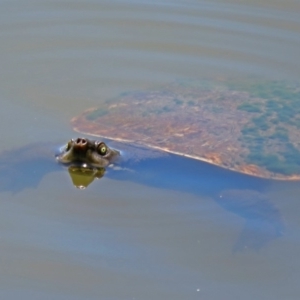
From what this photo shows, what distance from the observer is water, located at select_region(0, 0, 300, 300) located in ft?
13.4

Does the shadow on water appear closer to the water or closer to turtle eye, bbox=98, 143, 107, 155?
the water

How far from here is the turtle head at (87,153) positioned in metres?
4.82

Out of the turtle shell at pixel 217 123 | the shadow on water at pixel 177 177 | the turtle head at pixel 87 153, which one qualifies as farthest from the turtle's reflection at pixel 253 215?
the turtle head at pixel 87 153

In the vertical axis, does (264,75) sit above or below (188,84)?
above

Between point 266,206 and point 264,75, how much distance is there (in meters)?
1.95

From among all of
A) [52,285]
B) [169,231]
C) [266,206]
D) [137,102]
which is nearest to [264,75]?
[137,102]

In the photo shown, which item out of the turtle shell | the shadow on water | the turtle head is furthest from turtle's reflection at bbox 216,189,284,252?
the turtle head

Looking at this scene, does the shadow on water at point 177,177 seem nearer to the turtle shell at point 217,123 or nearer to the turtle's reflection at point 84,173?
the turtle's reflection at point 84,173

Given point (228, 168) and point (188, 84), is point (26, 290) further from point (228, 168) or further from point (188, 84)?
point (188, 84)

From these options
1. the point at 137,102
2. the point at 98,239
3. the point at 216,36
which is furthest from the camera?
the point at 216,36

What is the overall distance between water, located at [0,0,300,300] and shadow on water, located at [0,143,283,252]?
2cm

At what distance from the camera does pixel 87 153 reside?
16.1ft

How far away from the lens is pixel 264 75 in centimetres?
640

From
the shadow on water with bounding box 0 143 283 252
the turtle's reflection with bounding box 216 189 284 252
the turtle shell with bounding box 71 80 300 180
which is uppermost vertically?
the turtle shell with bounding box 71 80 300 180
